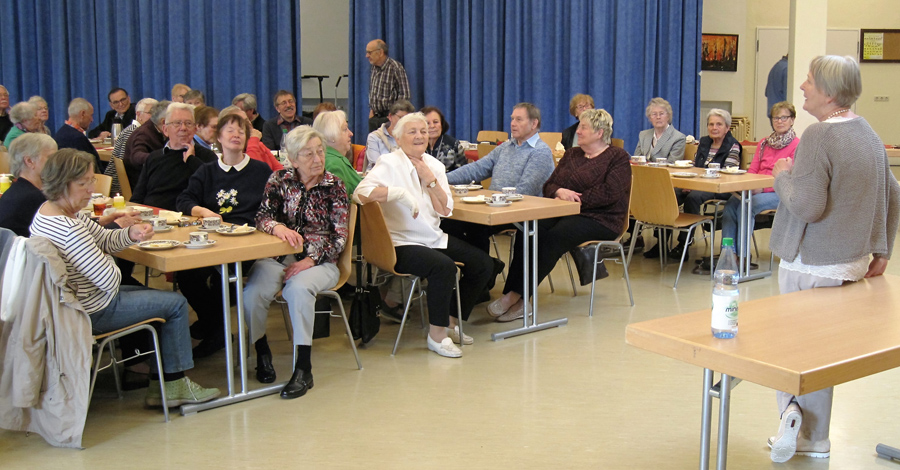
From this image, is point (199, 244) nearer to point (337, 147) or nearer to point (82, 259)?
point (82, 259)

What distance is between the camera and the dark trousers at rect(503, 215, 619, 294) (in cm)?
482

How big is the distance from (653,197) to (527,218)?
4.83 feet

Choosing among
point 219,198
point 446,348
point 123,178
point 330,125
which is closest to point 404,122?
point 330,125

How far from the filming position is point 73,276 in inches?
122

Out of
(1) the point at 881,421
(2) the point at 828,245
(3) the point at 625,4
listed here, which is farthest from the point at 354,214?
(3) the point at 625,4

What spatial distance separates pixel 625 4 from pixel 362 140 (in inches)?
128

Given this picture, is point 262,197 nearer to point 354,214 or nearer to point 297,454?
point 354,214

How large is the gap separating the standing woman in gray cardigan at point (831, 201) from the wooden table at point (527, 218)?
1597 mm

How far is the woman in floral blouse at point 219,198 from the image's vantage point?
4.13 meters

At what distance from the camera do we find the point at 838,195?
8.71 feet

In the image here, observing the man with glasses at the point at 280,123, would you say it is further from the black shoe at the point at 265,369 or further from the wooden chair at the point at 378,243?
the black shoe at the point at 265,369

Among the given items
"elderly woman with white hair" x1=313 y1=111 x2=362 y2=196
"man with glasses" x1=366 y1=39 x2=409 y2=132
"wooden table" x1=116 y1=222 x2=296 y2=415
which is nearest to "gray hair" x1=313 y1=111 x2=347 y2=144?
"elderly woman with white hair" x1=313 y1=111 x2=362 y2=196

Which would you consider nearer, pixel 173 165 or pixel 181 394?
pixel 181 394

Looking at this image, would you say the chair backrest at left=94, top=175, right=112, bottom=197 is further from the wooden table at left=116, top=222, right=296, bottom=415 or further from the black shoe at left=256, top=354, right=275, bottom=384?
the black shoe at left=256, top=354, right=275, bottom=384
